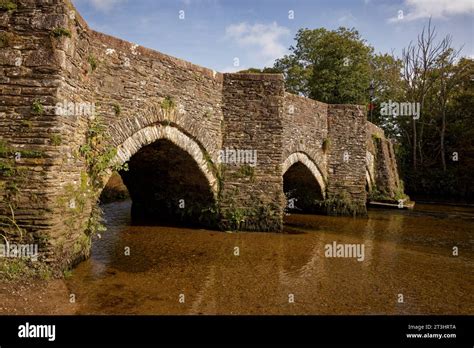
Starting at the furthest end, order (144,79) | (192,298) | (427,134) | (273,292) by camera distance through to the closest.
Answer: (427,134), (144,79), (273,292), (192,298)

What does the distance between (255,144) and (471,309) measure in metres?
5.69

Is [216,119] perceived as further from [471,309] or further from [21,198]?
[471,309]

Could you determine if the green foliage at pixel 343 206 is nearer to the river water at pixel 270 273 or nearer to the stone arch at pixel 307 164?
the stone arch at pixel 307 164

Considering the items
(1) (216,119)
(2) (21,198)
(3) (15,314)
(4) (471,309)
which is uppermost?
(1) (216,119)

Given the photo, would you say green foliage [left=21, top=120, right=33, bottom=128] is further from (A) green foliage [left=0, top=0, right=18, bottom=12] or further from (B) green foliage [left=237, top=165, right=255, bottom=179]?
(B) green foliage [left=237, top=165, right=255, bottom=179]

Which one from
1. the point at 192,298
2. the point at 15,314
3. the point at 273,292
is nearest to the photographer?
the point at 15,314

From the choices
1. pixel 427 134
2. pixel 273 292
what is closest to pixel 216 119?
pixel 273 292

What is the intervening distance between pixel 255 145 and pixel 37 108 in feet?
17.5

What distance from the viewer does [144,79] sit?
6801 millimetres

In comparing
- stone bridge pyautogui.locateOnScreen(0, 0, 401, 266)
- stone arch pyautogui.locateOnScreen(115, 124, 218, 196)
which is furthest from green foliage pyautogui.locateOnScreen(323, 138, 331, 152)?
stone arch pyautogui.locateOnScreen(115, 124, 218, 196)

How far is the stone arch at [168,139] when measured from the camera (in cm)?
644

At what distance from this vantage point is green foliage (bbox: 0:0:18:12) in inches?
183

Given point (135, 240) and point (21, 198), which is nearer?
point (21, 198)

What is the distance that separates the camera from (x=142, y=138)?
679 centimetres
